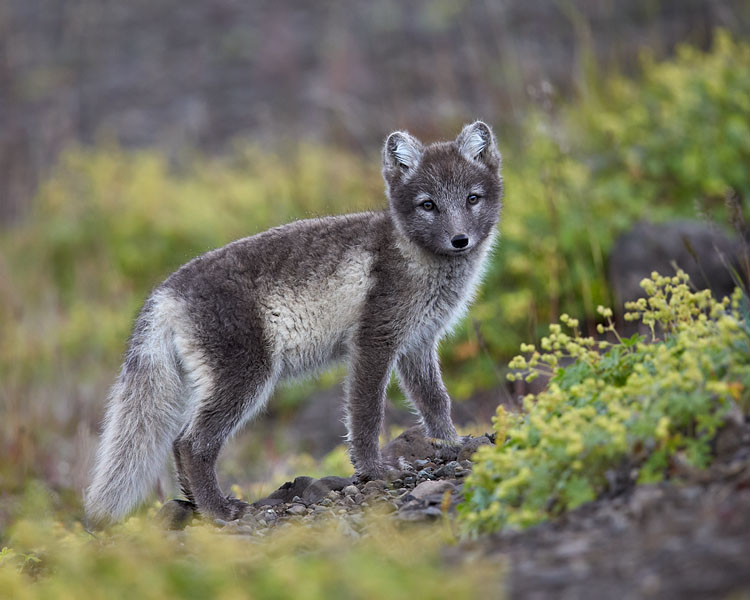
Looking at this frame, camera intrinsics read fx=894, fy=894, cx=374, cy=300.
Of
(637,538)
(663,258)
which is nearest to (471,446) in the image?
(637,538)

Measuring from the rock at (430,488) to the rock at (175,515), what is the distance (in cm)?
136

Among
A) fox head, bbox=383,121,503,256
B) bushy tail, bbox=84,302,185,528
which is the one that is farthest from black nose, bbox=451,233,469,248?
bushy tail, bbox=84,302,185,528

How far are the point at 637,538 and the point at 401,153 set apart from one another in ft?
10.9

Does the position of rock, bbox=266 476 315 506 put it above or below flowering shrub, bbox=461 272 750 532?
below

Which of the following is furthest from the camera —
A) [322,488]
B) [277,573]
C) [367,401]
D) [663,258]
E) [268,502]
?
[663,258]

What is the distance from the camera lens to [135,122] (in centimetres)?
1534

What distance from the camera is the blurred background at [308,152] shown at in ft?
26.2

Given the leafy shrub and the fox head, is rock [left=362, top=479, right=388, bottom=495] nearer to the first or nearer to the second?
the leafy shrub

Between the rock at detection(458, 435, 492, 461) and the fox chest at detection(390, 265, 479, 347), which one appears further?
the fox chest at detection(390, 265, 479, 347)

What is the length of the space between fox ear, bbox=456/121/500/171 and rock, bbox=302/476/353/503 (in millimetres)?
2135

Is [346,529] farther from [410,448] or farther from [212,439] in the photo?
[410,448]

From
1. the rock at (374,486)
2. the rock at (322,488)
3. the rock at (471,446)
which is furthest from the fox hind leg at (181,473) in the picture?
the rock at (471,446)

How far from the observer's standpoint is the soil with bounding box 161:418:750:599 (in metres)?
2.44

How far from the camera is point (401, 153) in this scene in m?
5.56
